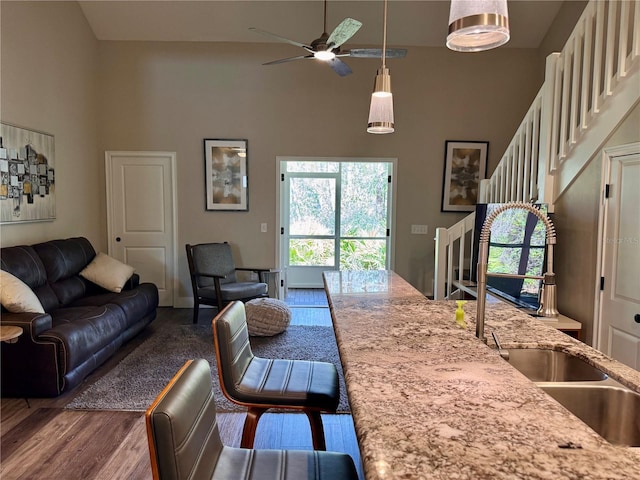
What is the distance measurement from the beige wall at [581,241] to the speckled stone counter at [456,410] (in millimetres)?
1762

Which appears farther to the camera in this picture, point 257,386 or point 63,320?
point 63,320

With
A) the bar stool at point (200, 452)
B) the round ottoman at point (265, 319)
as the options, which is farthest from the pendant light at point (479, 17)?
the round ottoman at point (265, 319)

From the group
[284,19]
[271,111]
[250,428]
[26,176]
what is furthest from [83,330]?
[284,19]

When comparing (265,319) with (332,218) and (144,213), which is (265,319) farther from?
(332,218)

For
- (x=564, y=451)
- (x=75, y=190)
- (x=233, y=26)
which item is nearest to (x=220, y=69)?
(x=233, y=26)

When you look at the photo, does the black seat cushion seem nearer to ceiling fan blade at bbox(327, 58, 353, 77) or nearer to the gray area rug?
the gray area rug

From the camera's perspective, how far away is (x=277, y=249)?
226 inches

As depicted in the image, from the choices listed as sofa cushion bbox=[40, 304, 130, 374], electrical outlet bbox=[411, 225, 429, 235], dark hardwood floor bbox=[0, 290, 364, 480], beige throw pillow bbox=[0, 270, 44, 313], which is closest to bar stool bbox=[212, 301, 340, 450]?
dark hardwood floor bbox=[0, 290, 364, 480]

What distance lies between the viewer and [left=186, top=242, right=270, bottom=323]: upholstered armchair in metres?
4.87

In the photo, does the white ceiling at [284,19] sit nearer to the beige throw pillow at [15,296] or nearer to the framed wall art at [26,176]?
the framed wall art at [26,176]

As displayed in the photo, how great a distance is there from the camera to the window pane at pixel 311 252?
714cm

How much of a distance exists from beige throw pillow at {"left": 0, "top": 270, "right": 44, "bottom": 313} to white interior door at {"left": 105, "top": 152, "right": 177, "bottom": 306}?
2492 mm

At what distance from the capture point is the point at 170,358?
388 centimetres

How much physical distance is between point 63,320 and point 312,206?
168 inches
